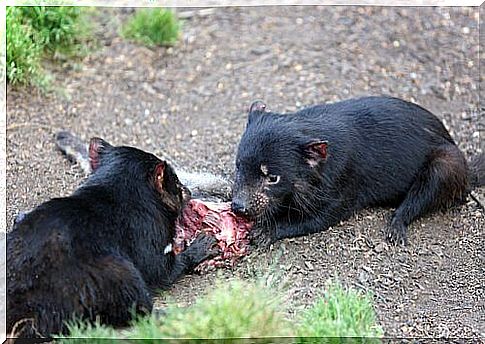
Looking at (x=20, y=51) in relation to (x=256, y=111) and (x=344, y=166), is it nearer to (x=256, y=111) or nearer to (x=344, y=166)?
(x=256, y=111)

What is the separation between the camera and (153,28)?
30.8ft

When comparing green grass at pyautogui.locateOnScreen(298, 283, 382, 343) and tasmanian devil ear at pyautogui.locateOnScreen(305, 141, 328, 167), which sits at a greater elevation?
tasmanian devil ear at pyautogui.locateOnScreen(305, 141, 328, 167)

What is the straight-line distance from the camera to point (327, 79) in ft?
29.2

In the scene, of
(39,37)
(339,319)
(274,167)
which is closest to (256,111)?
(274,167)

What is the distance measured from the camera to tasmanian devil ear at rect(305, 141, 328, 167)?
621 centimetres

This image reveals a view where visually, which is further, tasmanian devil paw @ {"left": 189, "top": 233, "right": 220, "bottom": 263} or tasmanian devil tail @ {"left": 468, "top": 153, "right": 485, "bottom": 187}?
tasmanian devil tail @ {"left": 468, "top": 153, "right": 485, "bottom": 187}

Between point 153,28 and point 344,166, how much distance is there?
11.4 feet

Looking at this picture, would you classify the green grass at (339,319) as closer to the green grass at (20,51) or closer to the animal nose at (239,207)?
the animal nose at (239,207)

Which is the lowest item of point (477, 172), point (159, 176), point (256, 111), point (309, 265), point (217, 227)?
point (309, 265)

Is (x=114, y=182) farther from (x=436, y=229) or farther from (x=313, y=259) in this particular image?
(x=436, y=229)

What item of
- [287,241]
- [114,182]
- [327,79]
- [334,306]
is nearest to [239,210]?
[287,241]

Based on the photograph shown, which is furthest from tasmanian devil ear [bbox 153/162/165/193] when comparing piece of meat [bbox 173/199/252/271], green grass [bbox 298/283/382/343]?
green grass [bbox 298/283/382/343]

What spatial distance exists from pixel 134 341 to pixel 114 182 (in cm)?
125

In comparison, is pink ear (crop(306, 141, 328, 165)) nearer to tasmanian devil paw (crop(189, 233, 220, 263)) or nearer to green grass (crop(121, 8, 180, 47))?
tasmanian devil paw (crop(189, 233, 220, 263))
